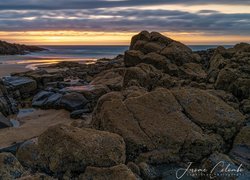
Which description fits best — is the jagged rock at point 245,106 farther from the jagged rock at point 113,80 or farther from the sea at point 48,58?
the sea at point 48,58

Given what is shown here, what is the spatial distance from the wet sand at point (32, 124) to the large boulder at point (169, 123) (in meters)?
2.94

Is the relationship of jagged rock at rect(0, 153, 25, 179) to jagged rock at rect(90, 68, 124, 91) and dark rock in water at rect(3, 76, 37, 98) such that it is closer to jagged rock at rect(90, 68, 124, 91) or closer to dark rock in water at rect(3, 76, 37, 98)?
jagged rock at rect(90, 68, 124, 91)

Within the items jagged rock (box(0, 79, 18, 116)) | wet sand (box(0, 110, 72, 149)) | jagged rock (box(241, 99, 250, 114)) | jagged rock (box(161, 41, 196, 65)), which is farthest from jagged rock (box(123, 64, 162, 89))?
jagged rock (box(0, 79, 18, 116))

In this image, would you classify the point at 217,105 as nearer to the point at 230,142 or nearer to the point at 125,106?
the point at 230,142

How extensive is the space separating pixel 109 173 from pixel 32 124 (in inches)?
283

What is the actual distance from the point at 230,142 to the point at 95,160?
143 inches

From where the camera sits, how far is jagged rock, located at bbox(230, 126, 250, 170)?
8.21 meters

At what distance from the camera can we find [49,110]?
50.8 feet

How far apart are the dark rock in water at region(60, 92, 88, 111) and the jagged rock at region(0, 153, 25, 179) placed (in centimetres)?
818

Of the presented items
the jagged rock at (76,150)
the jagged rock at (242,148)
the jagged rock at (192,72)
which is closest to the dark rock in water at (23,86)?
the jagged rock at (192,72)

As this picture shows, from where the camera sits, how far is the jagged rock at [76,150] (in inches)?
281

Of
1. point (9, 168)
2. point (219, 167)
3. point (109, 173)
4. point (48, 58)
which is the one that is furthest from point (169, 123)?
point (48, 58)

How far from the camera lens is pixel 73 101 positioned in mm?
15539

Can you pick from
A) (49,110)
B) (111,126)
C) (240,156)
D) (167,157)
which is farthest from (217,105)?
(49,110)
